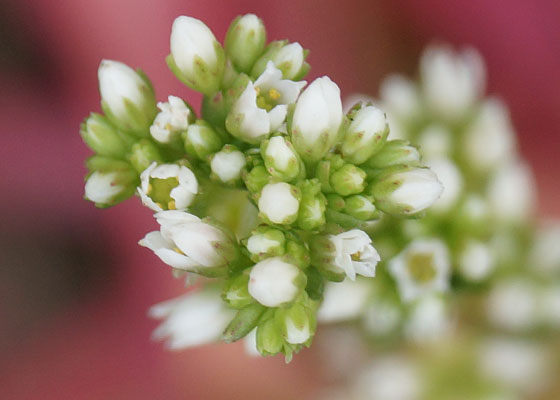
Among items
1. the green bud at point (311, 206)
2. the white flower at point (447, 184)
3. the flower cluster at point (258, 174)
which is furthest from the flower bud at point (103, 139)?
the white flower at point (447, 184)

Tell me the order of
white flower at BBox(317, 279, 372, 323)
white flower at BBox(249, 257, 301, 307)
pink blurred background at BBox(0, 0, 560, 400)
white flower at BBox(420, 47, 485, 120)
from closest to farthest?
white flower at BBox(249, 257, 301, 307), white flower at BBox(317, 279, 372, 323), white flower at BBox(420, 47, 485, 120), pink blurred background at BBox(0, 0, 560, 400)

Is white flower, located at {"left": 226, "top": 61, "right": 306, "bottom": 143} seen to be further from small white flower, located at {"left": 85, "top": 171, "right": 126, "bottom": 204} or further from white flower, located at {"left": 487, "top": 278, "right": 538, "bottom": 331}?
white flower, located at {"left": 487, "top": 278, "right": 538, "bottom": 331}

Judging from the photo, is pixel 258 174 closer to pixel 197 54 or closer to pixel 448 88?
pixel 197 54

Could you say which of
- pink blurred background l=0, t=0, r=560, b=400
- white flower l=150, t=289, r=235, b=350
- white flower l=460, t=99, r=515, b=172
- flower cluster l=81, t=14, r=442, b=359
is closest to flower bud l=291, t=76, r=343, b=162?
flower cluster l=81, t=14, r=442, b=359

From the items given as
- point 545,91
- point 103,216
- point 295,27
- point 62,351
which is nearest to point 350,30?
point 295,27

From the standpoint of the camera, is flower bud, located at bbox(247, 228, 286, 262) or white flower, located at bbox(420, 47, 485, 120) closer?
flower bud, located at bbox(247, 228, 286, 262)
